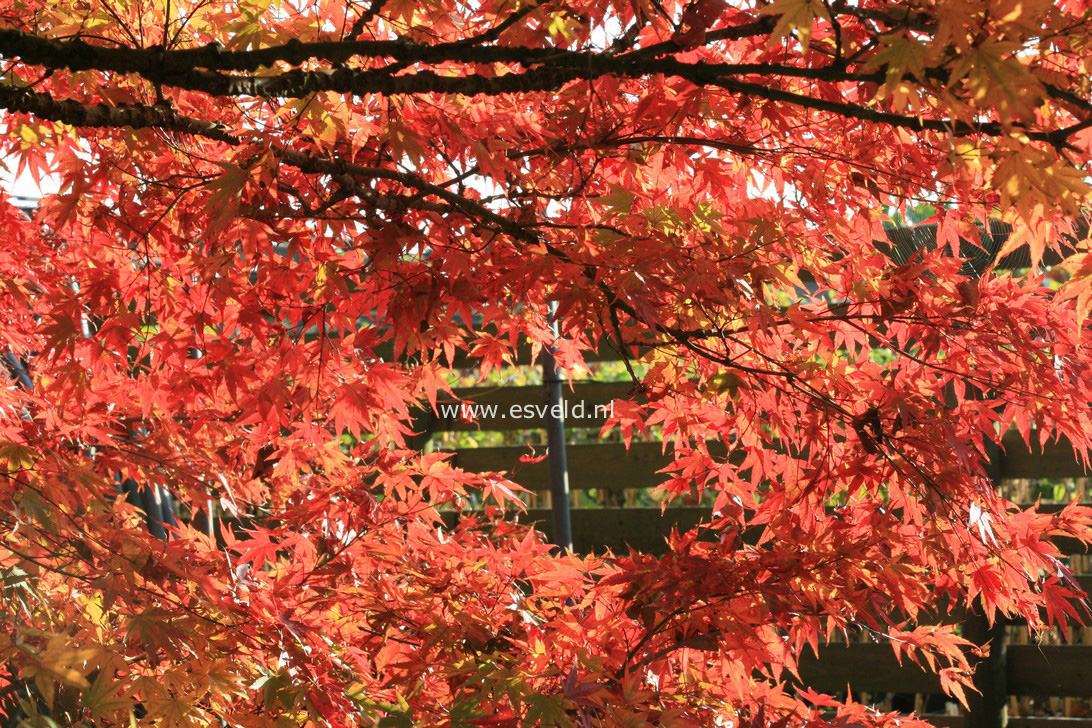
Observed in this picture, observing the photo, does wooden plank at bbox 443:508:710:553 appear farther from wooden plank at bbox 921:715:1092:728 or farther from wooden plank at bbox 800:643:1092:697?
wooden plank at bbox 921:715:1092:728

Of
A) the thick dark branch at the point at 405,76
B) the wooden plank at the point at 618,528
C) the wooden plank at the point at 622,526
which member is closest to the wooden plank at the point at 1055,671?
the wooden plank at the point at 622,526

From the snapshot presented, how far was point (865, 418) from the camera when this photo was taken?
2.02 m

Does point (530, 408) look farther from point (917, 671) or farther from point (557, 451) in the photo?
point (917, 671)

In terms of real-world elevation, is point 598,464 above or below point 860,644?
above

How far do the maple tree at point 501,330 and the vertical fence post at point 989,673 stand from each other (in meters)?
1.24

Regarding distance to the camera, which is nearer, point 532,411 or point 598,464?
point 598,464

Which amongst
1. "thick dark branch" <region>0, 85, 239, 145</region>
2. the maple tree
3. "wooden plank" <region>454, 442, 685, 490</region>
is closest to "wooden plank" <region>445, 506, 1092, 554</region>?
"wooden plank" <region>454, 442, 685, 490</region>

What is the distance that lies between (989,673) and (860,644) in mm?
489

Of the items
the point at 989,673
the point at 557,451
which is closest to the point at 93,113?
the point at 557,451

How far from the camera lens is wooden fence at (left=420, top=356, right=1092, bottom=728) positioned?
11.9 feet

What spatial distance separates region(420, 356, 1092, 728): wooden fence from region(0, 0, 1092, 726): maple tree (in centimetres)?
104

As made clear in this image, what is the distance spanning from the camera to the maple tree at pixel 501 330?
1.80m

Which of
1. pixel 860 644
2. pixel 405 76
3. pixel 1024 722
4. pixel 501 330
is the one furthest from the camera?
pixel 860 644

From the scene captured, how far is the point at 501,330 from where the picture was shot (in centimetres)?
235
